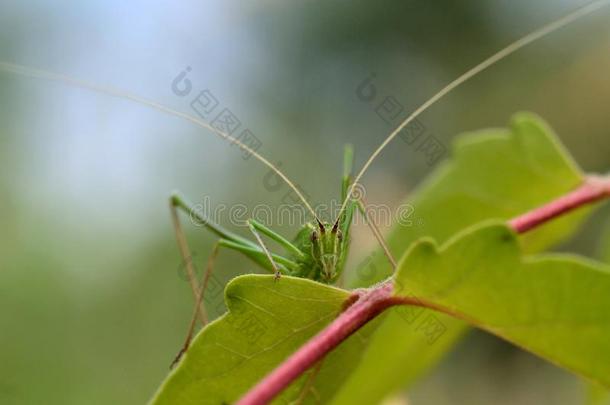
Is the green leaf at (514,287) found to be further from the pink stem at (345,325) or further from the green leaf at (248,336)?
the green leaf at (248,336)

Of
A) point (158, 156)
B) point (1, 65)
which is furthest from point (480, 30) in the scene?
point (1, 65)

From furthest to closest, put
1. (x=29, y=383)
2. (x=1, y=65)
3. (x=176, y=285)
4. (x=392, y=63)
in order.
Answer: (x=392, y=63) < (x=176, y=285) < (x=29, y=383) < (x=1, y=65)

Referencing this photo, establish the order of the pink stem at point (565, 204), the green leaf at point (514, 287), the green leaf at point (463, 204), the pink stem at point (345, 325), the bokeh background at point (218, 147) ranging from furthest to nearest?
1. the bokeh background at point (218, 147)
2. the green leaf at point (463, 204)
3. the pink stem at point (565, 204)
4. the green leaf at point (514, 287)
5. the pink stem at point (345, 325)

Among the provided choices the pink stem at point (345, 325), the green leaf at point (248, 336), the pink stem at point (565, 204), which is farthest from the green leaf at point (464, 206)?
the green leaf at point (248, 336)

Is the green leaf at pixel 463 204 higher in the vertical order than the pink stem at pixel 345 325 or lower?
lower

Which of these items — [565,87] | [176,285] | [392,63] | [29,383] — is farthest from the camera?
[392,63]

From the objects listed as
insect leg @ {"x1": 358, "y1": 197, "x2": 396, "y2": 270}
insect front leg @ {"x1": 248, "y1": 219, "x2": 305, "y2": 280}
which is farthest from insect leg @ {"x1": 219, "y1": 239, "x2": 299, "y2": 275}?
insect leg @ {"x1": 358, "y1": 197, "x2": 396, "y2": 270}

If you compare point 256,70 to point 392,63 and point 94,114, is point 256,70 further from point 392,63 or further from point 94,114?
point 94,114

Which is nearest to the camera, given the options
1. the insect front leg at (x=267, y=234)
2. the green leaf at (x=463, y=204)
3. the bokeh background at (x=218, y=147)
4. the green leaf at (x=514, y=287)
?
the green leaf at (x=514, y=287)
